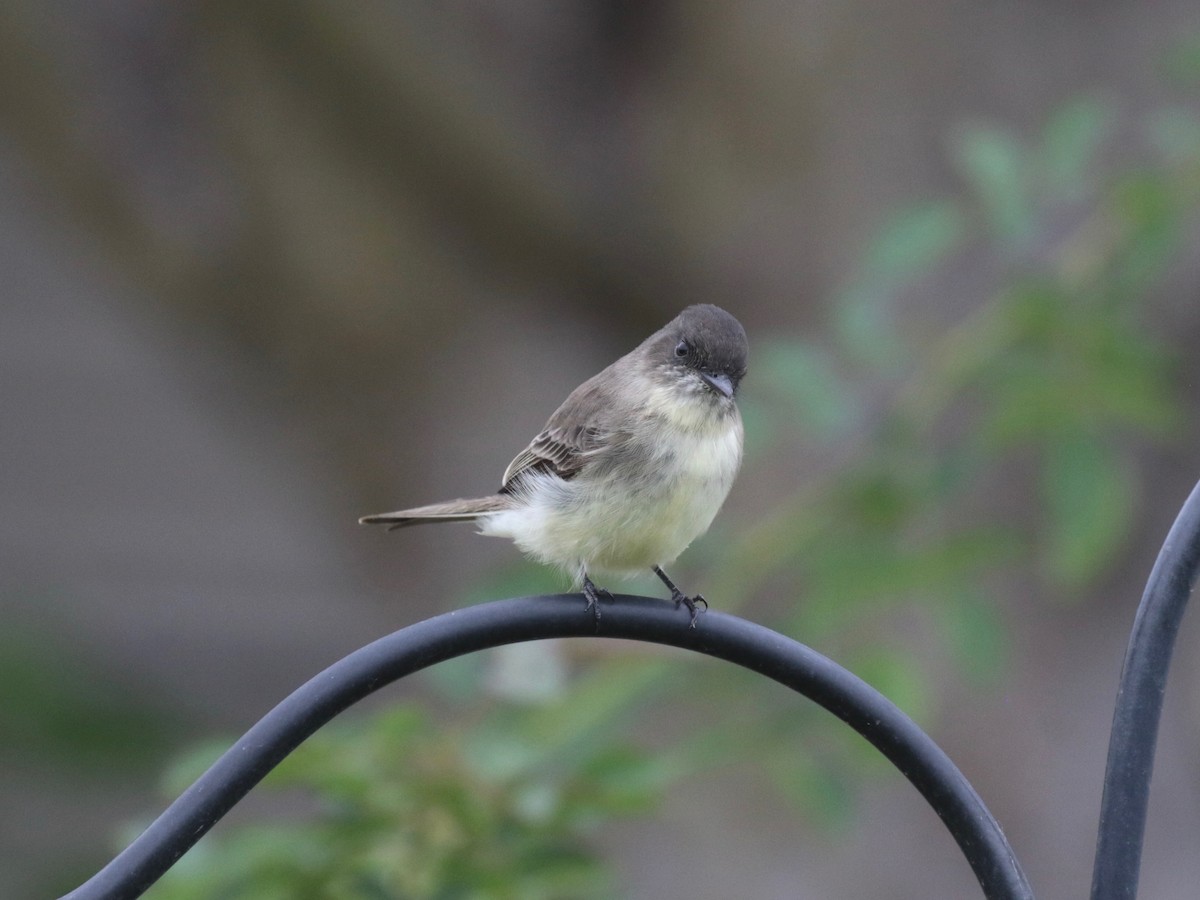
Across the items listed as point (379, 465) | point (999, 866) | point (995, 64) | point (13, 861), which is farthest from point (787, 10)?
point (13, 861)

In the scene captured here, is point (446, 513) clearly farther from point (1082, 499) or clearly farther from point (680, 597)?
point (1082, 499)

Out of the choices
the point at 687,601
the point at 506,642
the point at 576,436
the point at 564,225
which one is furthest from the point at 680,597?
the point at 564,225

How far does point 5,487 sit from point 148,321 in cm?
287

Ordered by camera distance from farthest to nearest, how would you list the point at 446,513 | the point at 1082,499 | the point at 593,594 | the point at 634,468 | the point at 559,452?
the point at 1082,499 < the point at 559,452 < the point at 446,513 < the point at 634,468 < the point at 593,594

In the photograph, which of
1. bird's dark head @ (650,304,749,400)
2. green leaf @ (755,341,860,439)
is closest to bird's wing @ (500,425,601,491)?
bird's dark head @ (650,304,749,400)

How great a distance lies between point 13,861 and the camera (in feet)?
23.1

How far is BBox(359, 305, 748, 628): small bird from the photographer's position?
9.10 feet

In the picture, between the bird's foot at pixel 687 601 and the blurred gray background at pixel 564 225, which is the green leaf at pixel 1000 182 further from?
the bird's foot at pixel 687 601

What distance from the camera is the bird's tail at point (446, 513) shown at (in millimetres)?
2836

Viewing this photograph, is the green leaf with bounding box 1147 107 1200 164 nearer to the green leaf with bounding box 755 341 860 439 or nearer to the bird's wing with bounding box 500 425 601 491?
the green leaf with bounding box 755 341 860 439

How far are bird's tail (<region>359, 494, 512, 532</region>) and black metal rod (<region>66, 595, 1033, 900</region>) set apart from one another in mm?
831

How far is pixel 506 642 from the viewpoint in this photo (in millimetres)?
1996

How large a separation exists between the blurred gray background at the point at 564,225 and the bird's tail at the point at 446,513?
55.4 inches

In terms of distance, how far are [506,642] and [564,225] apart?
3112 mm
